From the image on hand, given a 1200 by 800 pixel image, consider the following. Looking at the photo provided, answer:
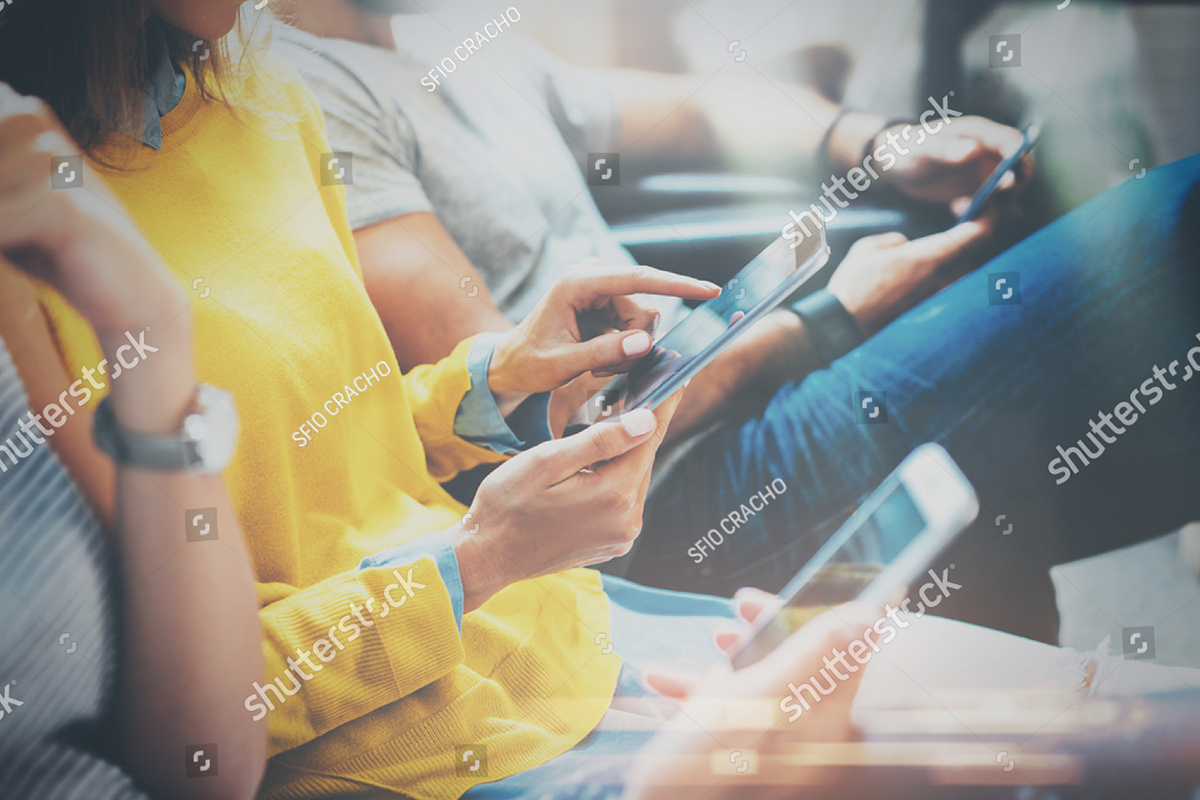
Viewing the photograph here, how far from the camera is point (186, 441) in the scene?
1063mm

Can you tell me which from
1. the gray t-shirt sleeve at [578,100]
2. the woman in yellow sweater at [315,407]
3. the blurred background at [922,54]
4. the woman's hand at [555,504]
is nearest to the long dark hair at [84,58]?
the woman in yellow sweater at [315,407]

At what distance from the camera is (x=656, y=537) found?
1273 millimetres

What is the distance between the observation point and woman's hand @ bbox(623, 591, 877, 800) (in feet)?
3.95

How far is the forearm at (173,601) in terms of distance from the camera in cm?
104

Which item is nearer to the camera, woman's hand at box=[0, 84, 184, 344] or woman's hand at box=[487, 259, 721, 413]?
woman's hand at box=[0, 84, 184, 344]

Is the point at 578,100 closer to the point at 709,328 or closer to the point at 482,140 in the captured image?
the point at 482,140

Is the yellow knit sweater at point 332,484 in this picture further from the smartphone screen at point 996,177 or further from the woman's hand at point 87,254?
the smartphone screen at point 996,177

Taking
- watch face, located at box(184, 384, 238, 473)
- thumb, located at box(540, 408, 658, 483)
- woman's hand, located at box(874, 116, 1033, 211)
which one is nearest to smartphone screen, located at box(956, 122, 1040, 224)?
woman's hand, located at box(874, 116, 1033, 211)

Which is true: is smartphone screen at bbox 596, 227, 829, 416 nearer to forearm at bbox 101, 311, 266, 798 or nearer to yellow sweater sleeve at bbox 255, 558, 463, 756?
yellow sweater sleeve at bbox 255, 558, 463, 756

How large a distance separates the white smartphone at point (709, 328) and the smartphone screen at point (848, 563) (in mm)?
370

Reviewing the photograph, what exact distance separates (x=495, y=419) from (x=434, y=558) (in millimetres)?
252

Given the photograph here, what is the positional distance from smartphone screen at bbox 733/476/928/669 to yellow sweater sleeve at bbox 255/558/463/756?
1.66ft

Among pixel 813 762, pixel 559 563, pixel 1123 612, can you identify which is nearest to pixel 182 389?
pixel 559 563

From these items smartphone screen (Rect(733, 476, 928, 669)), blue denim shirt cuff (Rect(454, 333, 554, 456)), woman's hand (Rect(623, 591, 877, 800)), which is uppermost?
blue denim shirt cuff (Rect(454, 333, 554, 456))
